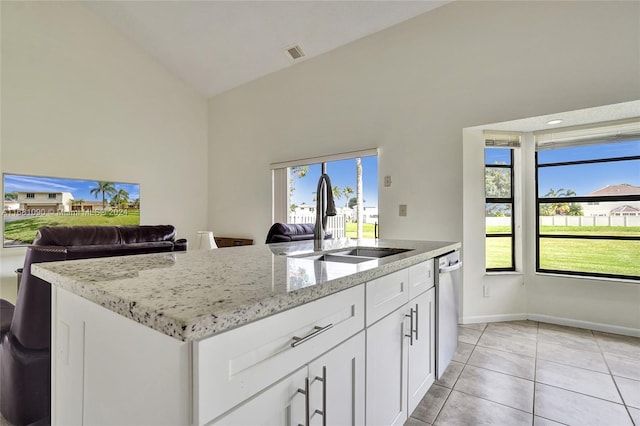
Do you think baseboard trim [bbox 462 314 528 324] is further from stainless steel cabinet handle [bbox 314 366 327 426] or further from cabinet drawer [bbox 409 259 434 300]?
stainless steel cabinet handle [bbox 314 366 327 426]

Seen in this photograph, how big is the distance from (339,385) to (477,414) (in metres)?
1.26

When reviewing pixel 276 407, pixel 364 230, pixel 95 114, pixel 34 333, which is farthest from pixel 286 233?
pixel 95 114

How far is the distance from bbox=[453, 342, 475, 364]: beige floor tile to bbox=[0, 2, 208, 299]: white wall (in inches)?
186

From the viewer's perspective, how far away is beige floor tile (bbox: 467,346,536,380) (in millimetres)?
2182

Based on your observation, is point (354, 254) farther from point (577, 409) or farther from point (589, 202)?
point (589, 202)

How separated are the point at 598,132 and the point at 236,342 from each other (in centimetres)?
392

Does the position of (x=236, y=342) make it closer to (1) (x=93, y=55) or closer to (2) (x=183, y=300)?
(2) (x=183, y=300)

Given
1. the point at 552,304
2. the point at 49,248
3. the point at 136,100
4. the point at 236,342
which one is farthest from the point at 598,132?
the point at 136,100

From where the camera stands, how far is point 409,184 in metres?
3.46

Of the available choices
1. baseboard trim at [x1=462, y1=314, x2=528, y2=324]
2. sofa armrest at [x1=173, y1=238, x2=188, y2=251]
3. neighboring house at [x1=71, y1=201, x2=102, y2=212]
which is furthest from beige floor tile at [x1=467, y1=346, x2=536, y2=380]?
neighboring house at [x1=71, y1=201, x2=102, y2=212]

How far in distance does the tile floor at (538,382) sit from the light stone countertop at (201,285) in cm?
112

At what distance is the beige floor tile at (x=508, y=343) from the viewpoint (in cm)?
252

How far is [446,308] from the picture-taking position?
6.58ft

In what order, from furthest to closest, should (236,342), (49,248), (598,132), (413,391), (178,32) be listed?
(178,32) → (598,132) → (413,391) → (49,248) → (236,342)
